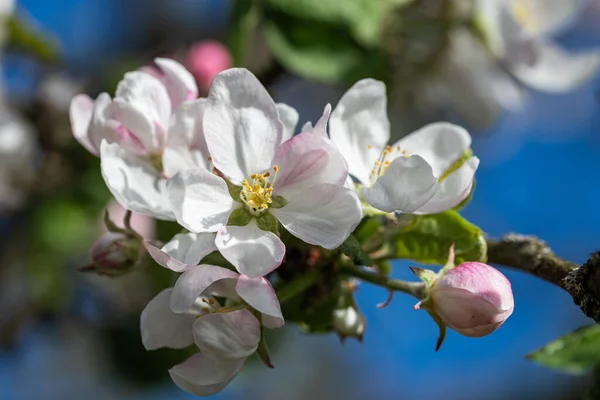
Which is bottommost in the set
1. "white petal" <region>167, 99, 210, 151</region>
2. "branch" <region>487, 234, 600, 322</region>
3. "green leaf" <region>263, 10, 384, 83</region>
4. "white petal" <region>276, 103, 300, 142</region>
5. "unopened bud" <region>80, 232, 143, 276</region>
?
"unopened bud" <region>80, 232, 143, 276</region>

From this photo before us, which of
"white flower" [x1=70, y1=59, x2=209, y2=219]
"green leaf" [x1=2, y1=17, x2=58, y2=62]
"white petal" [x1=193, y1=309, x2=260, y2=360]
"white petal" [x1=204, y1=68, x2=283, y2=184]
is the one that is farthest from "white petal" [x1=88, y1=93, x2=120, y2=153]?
"green leaf" [x1=2, y1=17, x2=58, y2=62]

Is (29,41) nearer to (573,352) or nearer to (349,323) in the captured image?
(349,323)

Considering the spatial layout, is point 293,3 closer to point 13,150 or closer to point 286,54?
point 286,54

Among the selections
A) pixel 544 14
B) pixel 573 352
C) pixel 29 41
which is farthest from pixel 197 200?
pixel 29 41

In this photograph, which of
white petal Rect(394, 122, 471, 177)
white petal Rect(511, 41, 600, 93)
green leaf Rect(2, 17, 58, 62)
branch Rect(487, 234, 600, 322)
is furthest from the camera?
green leaf Rect(2, 17, 58, 62)

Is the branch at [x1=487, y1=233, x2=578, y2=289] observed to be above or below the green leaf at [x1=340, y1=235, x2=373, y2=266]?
above

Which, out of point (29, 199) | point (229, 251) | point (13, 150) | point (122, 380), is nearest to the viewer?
point (229, 251)

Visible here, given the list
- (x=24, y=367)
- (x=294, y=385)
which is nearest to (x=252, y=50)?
(x=24, y=367)

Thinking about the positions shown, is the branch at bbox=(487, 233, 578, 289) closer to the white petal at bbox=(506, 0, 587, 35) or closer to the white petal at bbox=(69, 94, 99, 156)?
the white petal at bbox=(69, 94, 99, 156)
